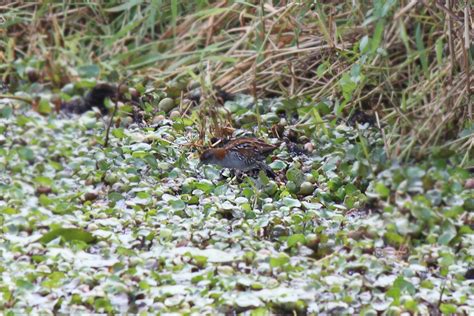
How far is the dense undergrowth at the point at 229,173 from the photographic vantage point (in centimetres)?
342

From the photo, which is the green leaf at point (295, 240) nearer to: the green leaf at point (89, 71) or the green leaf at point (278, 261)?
the green leaf at point (278, 261)

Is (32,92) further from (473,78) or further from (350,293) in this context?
(350,293)

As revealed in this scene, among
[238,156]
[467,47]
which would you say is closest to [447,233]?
[467,47]

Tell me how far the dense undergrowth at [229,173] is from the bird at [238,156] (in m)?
0.08

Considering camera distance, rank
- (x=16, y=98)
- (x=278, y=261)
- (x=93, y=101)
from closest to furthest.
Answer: (x=278, y=261) → (x=16, y=98) → (x=93, y=101)

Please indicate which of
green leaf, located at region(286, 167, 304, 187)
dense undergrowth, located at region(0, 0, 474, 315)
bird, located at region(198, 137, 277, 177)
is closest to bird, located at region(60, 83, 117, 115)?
dense undergrowth, located at region(0, 0, 474, 315)

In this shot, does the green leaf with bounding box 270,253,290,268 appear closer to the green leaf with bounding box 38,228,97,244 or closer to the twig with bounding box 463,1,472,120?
the green leaf with bounding box 38,228,97,244

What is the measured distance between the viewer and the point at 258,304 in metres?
3.26

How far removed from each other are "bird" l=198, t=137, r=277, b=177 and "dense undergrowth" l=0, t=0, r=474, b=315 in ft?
0.26

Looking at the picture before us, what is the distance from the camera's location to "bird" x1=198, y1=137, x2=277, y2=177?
4430 mm

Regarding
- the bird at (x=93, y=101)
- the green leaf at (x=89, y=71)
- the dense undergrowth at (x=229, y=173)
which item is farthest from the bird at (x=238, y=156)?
the green leaf at (x=89, y=71)

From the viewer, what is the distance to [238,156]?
14.5 feet

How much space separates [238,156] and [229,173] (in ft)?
0.50

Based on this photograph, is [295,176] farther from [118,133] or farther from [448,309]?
[448,309]
